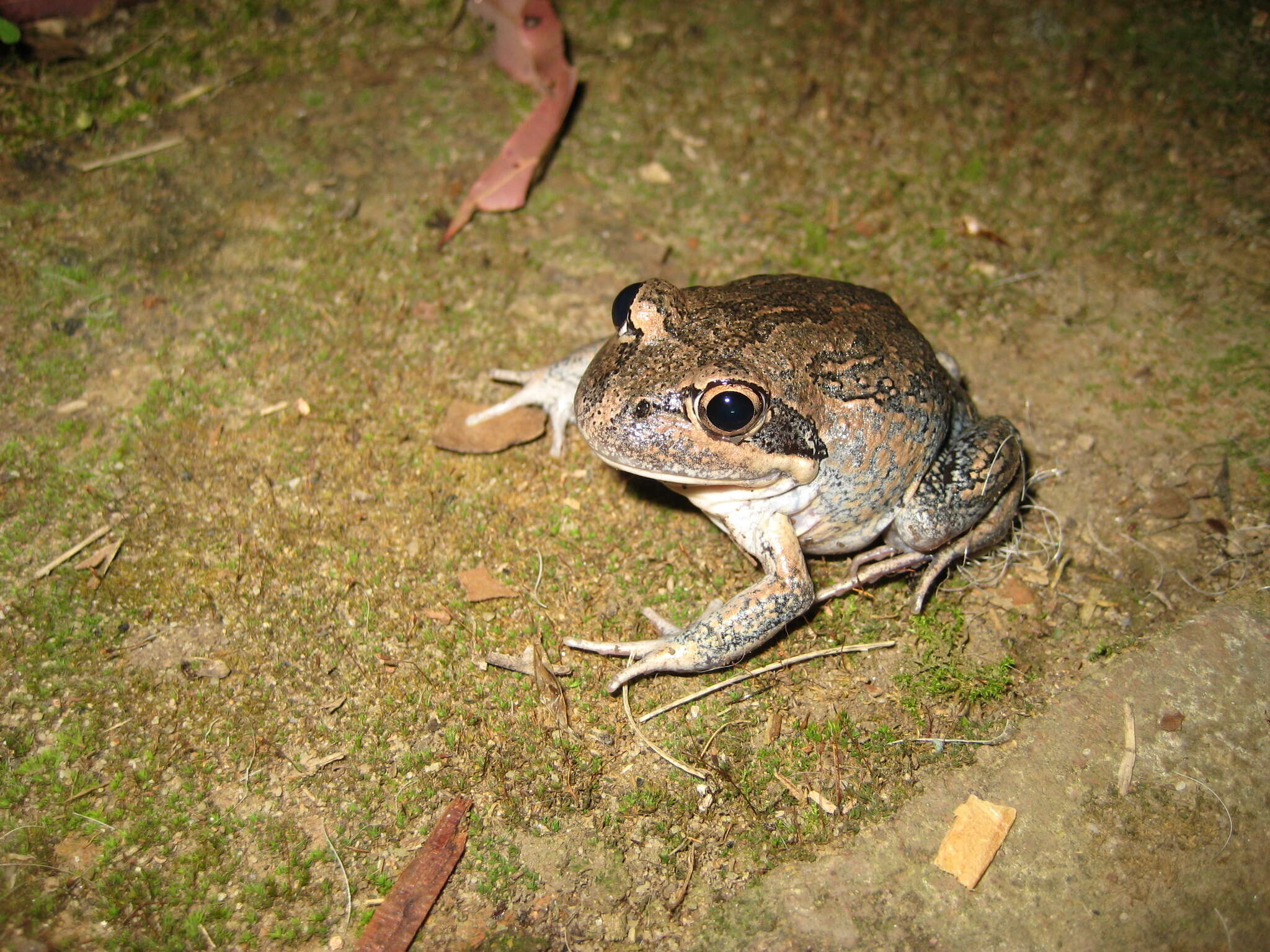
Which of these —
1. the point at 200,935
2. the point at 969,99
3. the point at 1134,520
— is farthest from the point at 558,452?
the point at 969,99

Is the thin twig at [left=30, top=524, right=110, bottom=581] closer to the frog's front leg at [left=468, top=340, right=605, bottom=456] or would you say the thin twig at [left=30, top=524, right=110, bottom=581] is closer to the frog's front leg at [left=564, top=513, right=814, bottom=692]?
the frog's front leg at [left=468, top=340, right=605, bottom=456]

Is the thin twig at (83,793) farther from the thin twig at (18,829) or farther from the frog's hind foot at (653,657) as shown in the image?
the frog's hind foot at (653,657)

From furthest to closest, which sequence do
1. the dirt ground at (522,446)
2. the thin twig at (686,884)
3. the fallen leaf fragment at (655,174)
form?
the fallen leaf fragment at (655,174), the dirt ground at (522,446), the thin twig at (686,884)

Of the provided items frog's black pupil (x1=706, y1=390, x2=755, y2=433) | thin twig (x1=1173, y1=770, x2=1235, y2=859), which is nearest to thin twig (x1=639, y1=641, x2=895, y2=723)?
frog's black pupil (x1=706, y1=390, x2=755, y2=433)

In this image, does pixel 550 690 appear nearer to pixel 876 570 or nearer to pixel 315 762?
pixel 315 762

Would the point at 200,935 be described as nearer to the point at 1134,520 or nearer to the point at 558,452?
the point at 558,452

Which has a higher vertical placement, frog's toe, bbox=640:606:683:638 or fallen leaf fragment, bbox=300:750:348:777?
frog's toe, bbox=640:606:683:638

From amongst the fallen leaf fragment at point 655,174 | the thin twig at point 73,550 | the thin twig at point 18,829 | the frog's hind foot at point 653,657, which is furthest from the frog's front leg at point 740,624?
the fallen leaf fragment at point 655,174
